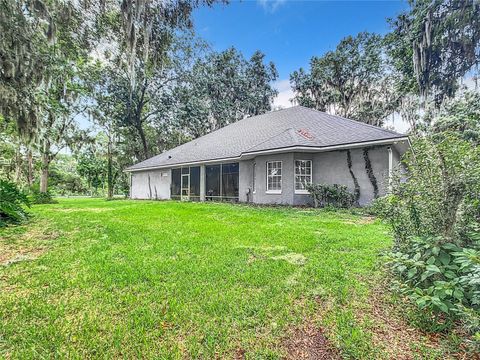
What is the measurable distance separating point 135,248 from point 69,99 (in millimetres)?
15379

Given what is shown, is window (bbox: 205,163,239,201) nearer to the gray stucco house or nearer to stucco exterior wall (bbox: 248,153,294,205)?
the gray stucco house

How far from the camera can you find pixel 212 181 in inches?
653

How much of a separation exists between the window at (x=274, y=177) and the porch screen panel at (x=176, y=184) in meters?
7.81

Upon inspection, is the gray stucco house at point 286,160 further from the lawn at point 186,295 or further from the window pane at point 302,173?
the lawn at point 186,295

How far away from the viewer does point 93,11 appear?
845 cm

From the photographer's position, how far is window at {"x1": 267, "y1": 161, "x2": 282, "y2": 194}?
12.7 meters

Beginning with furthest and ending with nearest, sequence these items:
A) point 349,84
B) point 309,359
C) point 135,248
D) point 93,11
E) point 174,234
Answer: point 349,84 → point 93,11 → point 174,234 → point 135,248 → point 309,359

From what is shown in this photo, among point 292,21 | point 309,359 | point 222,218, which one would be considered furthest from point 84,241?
point 292,21

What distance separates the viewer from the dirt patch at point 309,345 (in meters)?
2.32

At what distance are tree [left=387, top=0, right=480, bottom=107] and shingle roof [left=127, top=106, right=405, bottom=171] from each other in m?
6.09

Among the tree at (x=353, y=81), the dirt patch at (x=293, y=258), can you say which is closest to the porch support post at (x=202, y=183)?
the dirt patch at (x=293, y=258)

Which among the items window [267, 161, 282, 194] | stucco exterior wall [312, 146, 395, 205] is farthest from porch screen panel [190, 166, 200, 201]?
stucco exterior wall [312, 146, 395, 205]

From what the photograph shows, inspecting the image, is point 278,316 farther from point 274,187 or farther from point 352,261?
point 274,187

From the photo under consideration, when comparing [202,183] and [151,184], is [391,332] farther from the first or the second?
[151,184]
